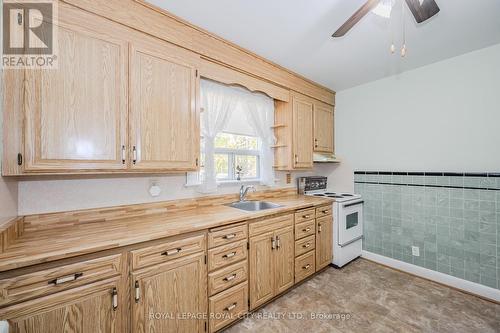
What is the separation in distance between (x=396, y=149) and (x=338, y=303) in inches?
80.9

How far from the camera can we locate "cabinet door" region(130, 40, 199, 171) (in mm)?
1491

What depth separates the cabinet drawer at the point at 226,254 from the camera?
1553 millimetres

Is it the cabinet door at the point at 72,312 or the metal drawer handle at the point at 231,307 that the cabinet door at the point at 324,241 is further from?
the cabinet door at the point at 72,312

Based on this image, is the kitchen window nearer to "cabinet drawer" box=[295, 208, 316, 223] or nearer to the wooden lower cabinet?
"cabinet drawer" box=[295, 208, 316, 223]

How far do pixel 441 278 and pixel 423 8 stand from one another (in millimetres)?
2727

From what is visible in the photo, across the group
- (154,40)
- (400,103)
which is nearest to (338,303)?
(400,103)

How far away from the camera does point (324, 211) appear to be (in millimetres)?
2584

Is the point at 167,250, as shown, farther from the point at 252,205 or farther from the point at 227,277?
the point at 252,205

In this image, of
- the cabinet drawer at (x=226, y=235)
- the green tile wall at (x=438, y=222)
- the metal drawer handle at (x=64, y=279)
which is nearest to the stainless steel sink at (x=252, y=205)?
the cabinet drawer at (x=226, y=235)

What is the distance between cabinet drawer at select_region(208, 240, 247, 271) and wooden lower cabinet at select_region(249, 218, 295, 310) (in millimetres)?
97

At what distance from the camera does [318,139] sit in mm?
3098

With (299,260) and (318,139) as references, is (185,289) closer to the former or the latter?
(299,260)

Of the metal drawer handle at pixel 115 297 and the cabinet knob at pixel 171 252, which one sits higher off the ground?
the cabinet knob at pixel 171 252

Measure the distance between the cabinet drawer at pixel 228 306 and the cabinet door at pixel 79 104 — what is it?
123 centimetres
